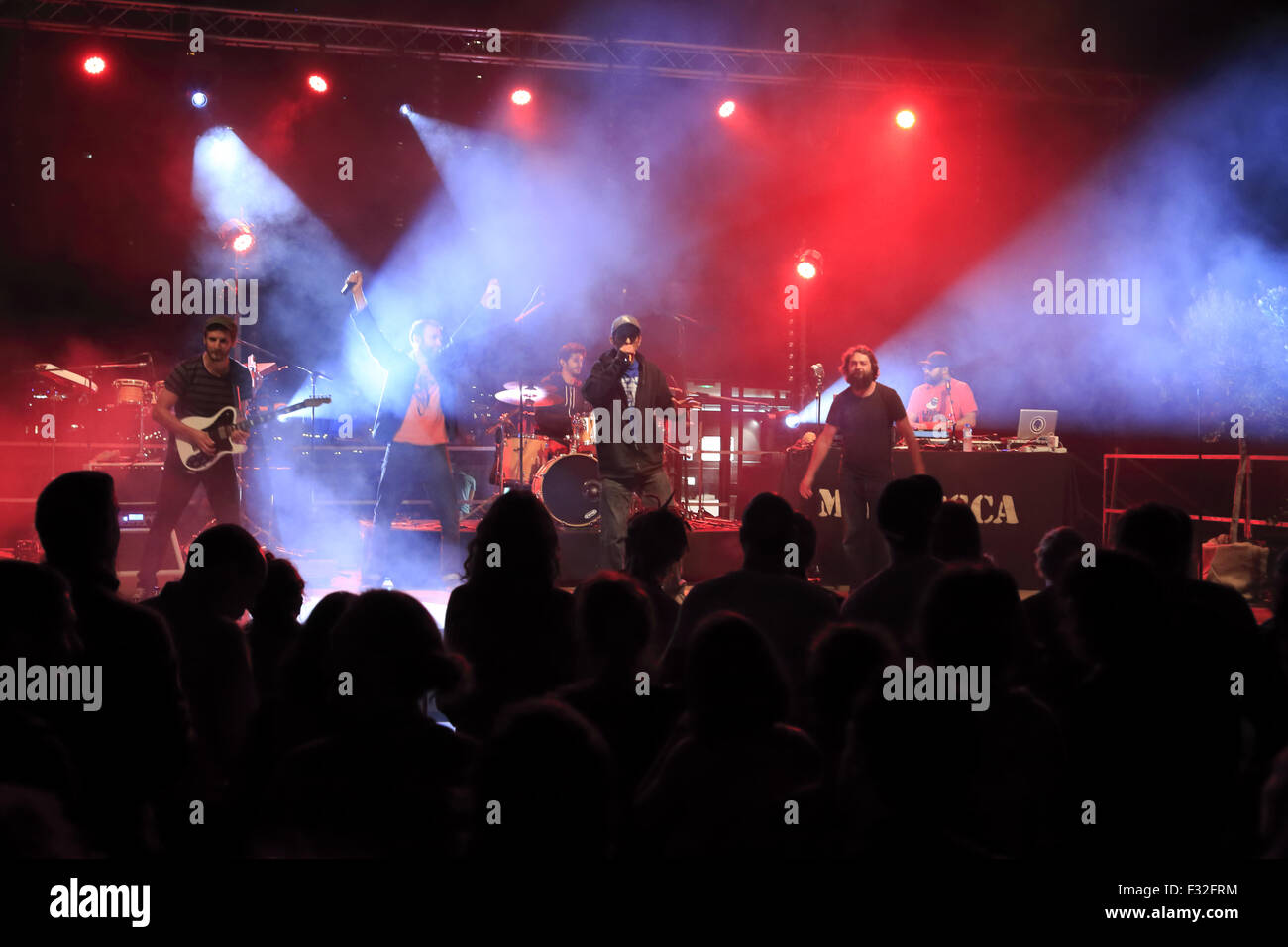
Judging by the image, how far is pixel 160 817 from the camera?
2.52 metres

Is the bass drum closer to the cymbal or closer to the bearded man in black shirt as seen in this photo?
the cymbal

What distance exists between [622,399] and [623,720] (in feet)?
16.7

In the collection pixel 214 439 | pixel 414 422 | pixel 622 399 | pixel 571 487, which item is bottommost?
pixel 571 487

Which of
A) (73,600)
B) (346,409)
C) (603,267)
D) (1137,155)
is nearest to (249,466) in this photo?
(346,409)

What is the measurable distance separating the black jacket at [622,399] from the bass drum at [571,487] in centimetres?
218

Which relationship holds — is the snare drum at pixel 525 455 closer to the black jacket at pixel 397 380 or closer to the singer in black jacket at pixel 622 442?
the black jacket at pixel 397 380

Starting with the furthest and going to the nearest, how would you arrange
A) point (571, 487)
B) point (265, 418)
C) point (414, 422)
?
1. point (571, 487)
2. point (265, 418)
3. point (414, 422)

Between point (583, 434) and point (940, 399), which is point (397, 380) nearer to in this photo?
point (583, 434)

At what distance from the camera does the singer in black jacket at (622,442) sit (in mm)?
7152

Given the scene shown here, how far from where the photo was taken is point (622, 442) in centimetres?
713

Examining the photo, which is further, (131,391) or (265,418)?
(131,391)

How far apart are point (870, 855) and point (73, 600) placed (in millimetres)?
2157

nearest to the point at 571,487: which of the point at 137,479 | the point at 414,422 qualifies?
the point at 414,422
